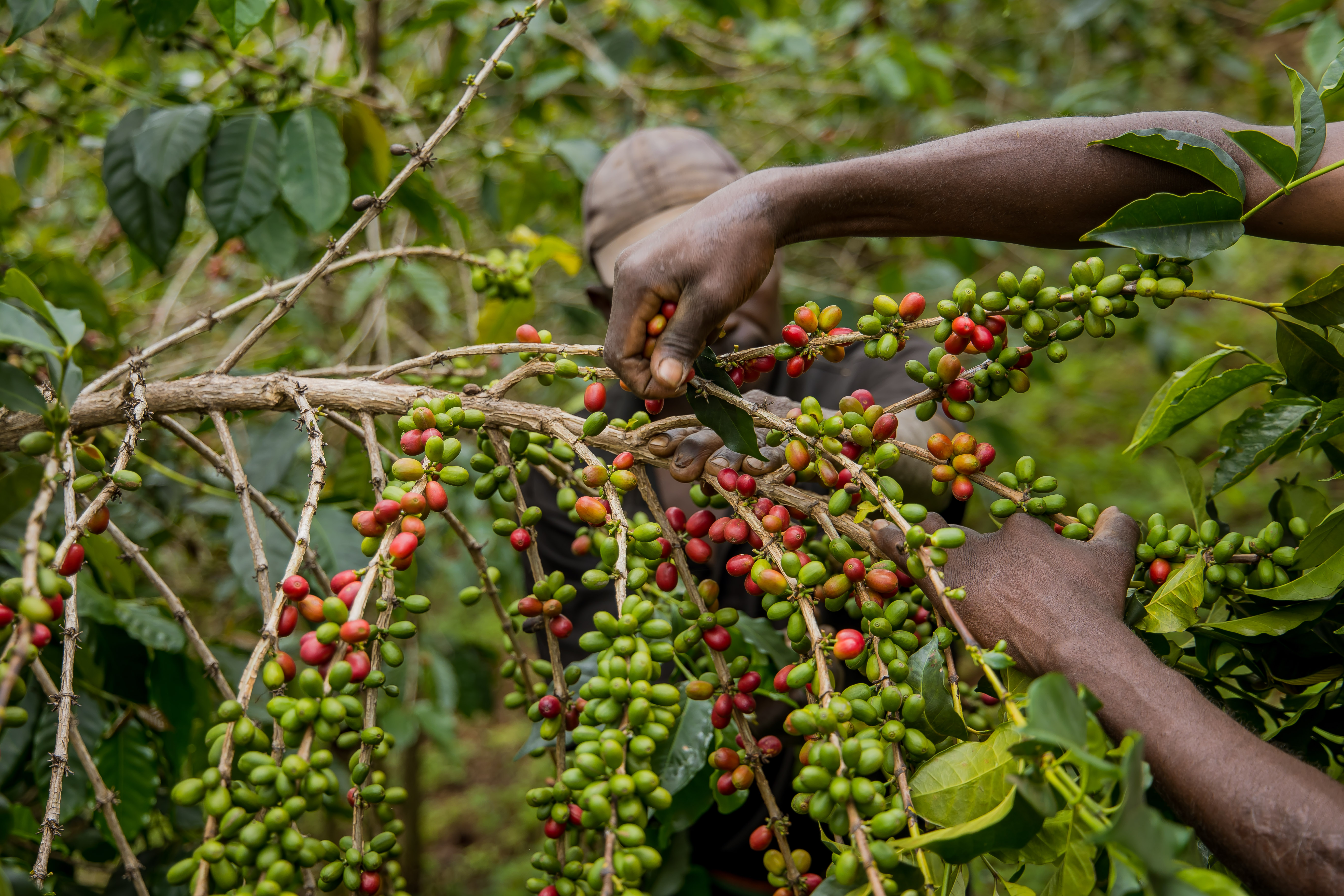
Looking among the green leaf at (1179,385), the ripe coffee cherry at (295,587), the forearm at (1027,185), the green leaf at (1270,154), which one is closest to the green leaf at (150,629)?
the ripe coffee cherry at (295,587)

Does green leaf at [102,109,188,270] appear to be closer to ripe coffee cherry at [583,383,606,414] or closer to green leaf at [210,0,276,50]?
green leaf at [210,0,276,50]

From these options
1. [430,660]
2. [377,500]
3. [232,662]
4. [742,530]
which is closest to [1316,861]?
[742,530]

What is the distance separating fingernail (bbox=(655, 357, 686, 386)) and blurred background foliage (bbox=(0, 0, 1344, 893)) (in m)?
0.59

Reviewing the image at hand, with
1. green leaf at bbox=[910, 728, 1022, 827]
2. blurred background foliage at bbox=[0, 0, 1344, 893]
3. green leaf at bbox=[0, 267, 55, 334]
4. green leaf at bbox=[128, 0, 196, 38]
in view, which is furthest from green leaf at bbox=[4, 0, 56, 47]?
green leaf at bbox=[910, 728, 1022, 827]

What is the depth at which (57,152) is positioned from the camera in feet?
11.8

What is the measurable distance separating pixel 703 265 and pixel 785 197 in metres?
0.17

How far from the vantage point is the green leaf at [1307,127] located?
3.41 feet

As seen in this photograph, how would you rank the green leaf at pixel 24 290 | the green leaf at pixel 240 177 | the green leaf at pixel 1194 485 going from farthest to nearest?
the green leaf at pixel 240 177, the green leaf at pixel 1194 485, the green leaf at pixel 24 290

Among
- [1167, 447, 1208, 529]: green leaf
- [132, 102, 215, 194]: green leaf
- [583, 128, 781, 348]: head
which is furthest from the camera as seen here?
[583, 128, 781, 348]: head

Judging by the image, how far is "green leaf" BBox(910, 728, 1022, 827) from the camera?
2.88 feet

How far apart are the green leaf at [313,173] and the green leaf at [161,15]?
1.04 ft

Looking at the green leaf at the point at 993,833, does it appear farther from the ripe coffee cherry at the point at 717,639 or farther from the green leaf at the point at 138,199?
the green leaf at the point at 138,199

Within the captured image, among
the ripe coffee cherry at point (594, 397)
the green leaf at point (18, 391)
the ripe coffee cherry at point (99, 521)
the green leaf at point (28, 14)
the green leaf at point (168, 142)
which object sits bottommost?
the ripe coffee cherry at point (99, 521)

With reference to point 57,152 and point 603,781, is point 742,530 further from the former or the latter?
point 57,152
